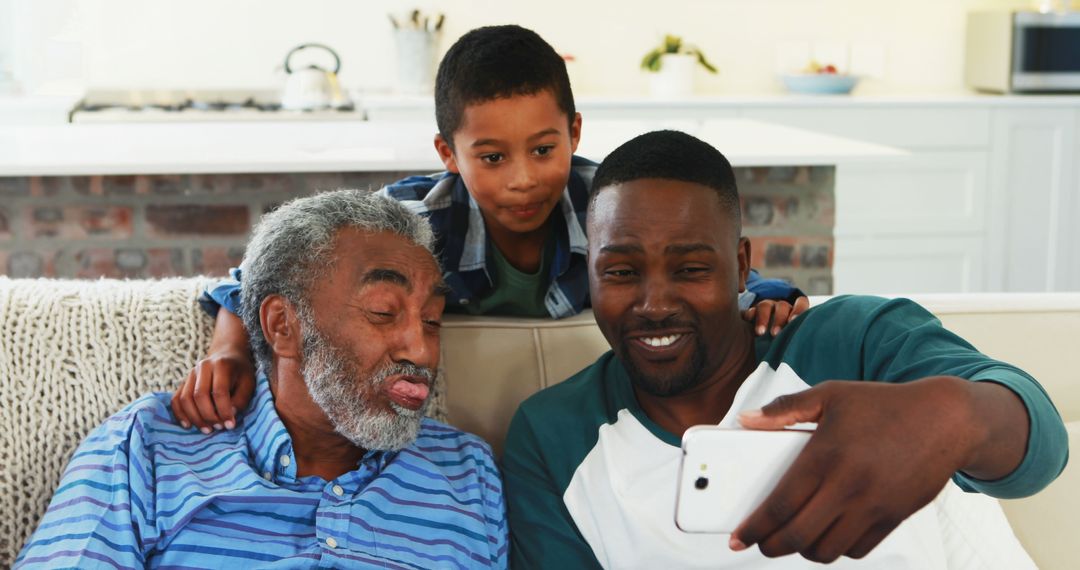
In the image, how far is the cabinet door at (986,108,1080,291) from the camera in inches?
193

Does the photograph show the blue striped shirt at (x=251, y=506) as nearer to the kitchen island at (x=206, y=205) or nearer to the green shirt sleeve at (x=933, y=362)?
the green shirt sleeve at (x=933, y=362)

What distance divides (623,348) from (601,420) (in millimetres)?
132

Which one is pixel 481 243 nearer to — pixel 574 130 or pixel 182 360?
pixel 574 130

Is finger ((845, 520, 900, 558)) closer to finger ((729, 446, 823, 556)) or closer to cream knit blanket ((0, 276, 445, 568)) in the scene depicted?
finger ((729, 446, 823, 556))

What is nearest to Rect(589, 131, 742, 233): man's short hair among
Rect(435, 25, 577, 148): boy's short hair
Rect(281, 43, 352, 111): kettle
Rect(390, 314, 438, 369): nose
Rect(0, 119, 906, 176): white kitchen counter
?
Rect(390, 314, 438, 369): nose

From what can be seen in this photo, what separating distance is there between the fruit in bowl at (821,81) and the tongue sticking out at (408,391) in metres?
3.92

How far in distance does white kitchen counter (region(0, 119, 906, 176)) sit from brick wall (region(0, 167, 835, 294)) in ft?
0.22

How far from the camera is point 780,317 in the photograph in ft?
4.99

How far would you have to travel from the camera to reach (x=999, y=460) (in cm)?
102

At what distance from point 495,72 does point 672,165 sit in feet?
1.58

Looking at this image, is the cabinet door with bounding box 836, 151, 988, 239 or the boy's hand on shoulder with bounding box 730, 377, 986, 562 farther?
the cabinet door with bounding box 836, 151, 988, 239

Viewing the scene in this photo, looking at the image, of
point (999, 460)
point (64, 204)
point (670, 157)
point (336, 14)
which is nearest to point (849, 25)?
point (336, 14)

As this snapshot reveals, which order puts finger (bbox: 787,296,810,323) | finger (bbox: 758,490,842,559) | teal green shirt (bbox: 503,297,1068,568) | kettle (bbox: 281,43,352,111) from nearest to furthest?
finger (bbox: 758,490,842,559)
teal green shirt (bbox: 503,297,1068,568)
finger (bbox: 787,296,810,323)
kettle (bbox: 281,43,352,111)

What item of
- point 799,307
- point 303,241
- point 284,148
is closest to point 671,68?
point 284,148
